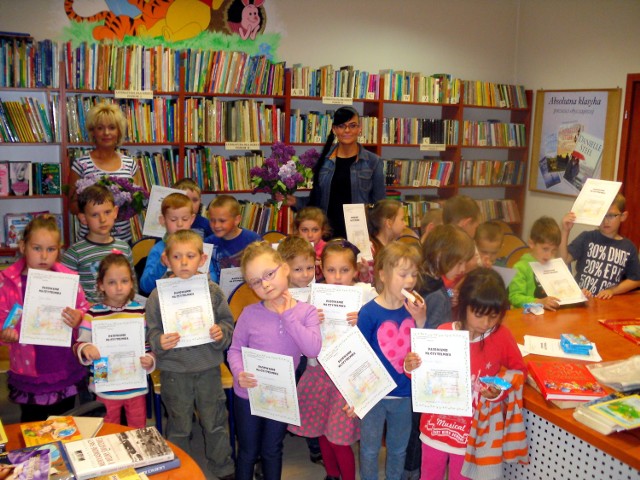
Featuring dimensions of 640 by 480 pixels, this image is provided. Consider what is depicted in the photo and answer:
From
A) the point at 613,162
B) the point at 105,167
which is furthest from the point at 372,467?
the point at 613,162

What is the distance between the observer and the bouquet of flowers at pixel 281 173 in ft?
13.6

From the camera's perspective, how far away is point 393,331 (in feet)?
8.03

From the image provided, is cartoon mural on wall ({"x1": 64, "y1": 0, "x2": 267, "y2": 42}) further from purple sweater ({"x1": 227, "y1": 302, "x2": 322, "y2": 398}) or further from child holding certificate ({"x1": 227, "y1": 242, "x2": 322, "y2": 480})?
purple sweater ({"x1": 227, "y1": 302, "x2": 322, "y2": 398})

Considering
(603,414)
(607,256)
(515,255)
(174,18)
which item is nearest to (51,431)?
(603,414)

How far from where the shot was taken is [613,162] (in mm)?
6445

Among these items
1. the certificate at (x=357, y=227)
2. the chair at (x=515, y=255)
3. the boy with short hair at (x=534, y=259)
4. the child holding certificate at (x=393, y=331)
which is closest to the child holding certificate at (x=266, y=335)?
the child holding certificate at (x=393, y=331)

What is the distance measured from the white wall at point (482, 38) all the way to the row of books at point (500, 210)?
0.54 ft

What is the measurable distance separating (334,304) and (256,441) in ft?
2.28

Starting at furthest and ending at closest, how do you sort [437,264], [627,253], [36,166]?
1. [36,166]
2. [627,253]
3. [437,264]

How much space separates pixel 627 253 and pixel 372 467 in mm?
2440

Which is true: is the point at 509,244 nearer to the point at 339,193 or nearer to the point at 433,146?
the point at 339,193

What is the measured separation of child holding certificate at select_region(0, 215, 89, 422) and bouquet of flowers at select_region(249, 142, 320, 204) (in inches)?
66.6

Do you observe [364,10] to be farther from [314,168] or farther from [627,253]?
[627,253]

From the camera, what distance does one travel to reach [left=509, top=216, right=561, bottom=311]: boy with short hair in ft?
11.4
